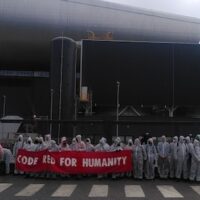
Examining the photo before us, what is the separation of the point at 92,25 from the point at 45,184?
5191 cm

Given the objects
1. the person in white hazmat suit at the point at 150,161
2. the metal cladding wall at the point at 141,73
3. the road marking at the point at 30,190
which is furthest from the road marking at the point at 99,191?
the metal cladding wall at the point at 141,73

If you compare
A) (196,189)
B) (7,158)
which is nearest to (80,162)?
(7,158)

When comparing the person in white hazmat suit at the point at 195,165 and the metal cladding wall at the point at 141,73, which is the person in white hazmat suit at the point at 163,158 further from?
the metal cladding wall at the point at 141,73

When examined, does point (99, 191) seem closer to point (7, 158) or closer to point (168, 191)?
point (168, 191)

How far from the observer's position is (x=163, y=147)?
2111 centimetres

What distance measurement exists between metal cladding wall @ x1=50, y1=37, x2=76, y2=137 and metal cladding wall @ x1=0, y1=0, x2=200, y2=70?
17820 mm

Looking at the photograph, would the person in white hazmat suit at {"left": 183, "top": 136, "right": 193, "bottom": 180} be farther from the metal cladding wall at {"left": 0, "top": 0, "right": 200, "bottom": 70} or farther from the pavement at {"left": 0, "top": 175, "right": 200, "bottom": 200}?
→ the metal cladding wall at {"left": 0, "top": 0, "right": 200, "bottom": 70}

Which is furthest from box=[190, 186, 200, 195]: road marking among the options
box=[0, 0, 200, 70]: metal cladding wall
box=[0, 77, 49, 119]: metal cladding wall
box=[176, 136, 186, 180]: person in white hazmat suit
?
box=[0, 77, 49, 119]: metal cladding wall

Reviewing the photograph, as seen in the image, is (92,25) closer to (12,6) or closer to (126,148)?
(12,6)

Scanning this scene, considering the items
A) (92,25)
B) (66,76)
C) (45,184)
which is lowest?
(45,184)

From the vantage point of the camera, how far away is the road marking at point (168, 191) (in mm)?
15773

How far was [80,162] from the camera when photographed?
66.1 feet

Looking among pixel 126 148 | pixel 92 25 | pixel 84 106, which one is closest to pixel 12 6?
pixel 92 25

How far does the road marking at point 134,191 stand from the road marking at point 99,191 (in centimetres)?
70
